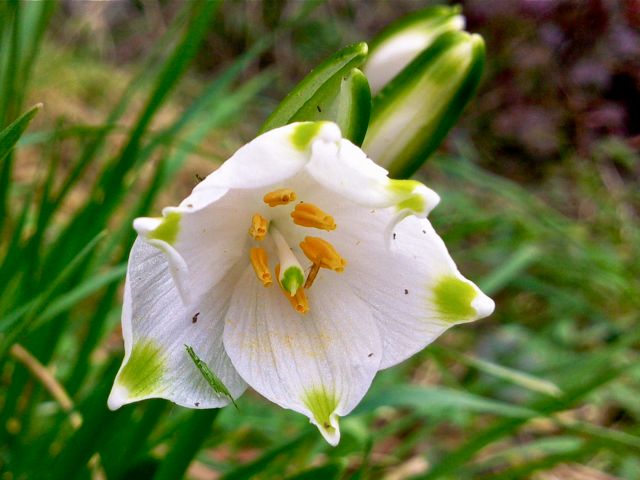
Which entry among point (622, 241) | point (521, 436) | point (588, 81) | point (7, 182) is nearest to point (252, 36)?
point (588, 81)

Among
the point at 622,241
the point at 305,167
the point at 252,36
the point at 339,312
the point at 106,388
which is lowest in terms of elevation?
the point at 252,36

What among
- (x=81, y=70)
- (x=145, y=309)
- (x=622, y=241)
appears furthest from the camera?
(x=81, y=70)

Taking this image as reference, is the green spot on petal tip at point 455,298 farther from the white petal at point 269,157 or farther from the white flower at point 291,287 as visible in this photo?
the white petal at point 269,157

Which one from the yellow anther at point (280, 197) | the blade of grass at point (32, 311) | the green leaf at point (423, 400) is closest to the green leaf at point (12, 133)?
the blade of grass at point (32, 311)

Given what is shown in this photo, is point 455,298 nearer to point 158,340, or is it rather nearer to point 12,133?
point 158,340

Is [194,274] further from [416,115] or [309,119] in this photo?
[416,115]

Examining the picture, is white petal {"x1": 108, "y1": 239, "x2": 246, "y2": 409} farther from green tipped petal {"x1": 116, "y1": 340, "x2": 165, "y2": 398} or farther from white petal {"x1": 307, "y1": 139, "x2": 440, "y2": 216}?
white petal {"x1": 307, "y1": 139, "x2": 440, "y2": 216}

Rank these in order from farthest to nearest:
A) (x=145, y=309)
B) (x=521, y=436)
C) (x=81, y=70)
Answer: (x=81, y=70) < (x=521, y=436) < (x=145, y=309)

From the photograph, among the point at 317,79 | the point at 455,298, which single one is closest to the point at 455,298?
the point at 455,298
